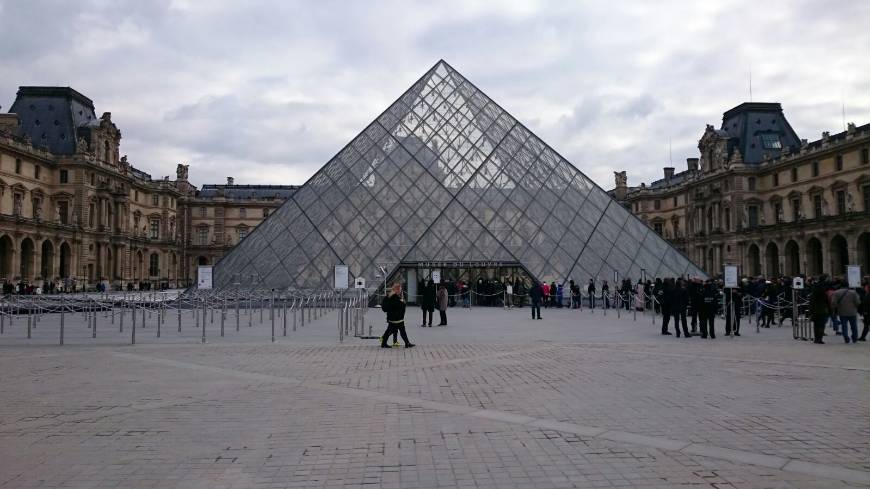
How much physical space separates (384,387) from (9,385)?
14.4ft

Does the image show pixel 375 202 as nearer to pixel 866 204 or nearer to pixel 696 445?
pixel 696 445

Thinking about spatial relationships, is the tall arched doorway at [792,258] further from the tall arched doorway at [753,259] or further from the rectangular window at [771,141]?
the rectangular window at [771,141]

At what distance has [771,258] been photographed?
5625cm

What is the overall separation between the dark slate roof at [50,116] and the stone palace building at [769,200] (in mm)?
56516

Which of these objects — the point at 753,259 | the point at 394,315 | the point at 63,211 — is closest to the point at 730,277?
the point at 394,315

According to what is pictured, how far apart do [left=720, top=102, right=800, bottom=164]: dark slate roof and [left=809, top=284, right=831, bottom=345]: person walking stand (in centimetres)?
5272

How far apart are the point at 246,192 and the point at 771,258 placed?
6423 cm

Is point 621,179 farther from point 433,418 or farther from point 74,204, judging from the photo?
point 433,418

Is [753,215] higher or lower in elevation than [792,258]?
higher

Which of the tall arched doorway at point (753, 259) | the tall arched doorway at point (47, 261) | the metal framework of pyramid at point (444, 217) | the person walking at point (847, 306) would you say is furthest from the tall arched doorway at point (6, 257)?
the tall arched doorway at point (753, 259)

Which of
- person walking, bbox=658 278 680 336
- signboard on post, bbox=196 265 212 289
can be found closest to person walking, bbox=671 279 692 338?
person walking, bbox=658 278 680 336

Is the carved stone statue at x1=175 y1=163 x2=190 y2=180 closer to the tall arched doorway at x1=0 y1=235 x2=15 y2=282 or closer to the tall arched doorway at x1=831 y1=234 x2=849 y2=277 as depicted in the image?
the tall arched doorway at x1=0 y1=235 x2=15 y2=282

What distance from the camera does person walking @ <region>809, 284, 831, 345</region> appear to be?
1266 cm

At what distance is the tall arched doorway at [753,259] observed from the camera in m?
58.4
